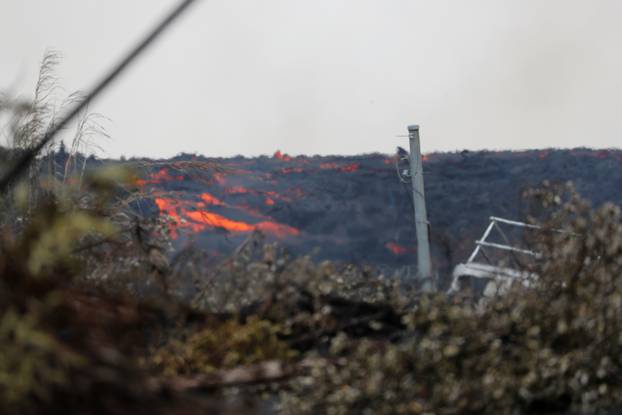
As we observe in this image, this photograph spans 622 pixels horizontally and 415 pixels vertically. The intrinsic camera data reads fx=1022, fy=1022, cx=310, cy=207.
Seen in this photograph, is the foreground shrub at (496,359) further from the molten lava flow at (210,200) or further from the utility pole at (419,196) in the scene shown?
the molten lava flow at (210,200)

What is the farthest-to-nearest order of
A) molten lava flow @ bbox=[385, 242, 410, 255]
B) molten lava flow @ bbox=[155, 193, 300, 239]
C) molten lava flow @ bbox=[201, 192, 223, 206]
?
molten lava flow @ bbox=[385, 242, 410, 255], molten lava flow @ bbox=[201, 192, 223, 206], molten lava flow @ bbox=[155, 193, 300, 239]

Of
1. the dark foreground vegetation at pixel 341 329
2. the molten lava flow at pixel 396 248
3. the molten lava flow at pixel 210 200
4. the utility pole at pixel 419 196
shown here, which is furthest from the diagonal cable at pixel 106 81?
the molten lava flow at pixel 396 248

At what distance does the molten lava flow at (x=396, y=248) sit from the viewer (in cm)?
2355

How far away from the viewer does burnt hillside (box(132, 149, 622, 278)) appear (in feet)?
75.7

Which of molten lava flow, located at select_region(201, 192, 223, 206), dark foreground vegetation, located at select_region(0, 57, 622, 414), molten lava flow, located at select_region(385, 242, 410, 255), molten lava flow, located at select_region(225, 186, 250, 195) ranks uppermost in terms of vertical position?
molten lava flow, located at select_region(225, 186, 250, 195)

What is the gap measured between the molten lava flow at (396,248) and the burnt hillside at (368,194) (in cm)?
2

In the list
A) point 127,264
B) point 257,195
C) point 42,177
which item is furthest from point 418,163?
point 127,264

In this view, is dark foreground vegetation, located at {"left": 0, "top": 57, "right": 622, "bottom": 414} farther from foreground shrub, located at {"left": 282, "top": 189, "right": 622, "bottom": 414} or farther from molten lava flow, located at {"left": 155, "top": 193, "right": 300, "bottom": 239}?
molten lava flow, located at {"left": 155, "top": 193, "right": 300, "bottom": 239}

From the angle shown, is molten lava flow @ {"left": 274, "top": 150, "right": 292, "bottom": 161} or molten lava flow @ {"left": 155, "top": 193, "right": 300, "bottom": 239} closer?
molten lava flow @ {"left": 155, "top": 193, "right": 300, "bottom": 239}

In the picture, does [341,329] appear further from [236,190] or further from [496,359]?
[236,190]

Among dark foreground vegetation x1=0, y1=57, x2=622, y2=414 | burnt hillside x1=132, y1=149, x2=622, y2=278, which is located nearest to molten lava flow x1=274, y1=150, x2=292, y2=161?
burnt hillside x1=132, y1=149, x2=622, y2=278

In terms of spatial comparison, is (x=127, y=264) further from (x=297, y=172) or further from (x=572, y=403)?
(x=297, y=172)

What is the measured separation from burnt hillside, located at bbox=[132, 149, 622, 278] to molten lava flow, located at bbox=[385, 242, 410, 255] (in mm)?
23

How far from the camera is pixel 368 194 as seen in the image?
25844 millimetres
